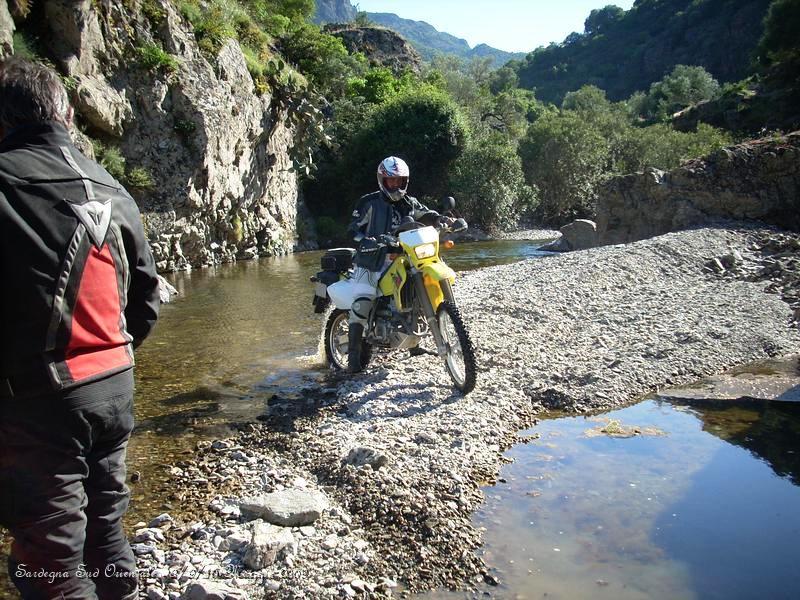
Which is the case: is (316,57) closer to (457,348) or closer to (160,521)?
(457,348)

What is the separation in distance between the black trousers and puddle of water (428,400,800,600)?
1.72 m

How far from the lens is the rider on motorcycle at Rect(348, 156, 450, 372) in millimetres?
6492

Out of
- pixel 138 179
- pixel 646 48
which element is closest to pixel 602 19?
pixel 646 48

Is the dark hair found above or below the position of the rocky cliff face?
below

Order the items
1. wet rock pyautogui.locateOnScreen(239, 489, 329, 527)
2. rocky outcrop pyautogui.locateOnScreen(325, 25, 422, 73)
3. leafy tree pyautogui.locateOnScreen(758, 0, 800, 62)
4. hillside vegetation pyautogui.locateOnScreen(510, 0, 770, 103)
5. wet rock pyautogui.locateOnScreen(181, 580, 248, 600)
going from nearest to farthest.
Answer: wet rock pyautogui.locateOnScreen(181, 580, 248, 600) < wet rock pyautogui.locateOnScreen(239, 489, 329, 527) < leafy tree pyautogui.locateOnScreen(758, 0, 800, 62) < rocky outcrop pyautogui.locateOnScreen(325, 25, 422, 73) < hillside vegetation pyautogui.locateOnScreen(510, 0, 770, 103)

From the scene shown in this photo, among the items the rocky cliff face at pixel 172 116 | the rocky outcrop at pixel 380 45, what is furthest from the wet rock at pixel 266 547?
the rocky outcrop at pixel 380 45

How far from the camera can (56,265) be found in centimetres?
210

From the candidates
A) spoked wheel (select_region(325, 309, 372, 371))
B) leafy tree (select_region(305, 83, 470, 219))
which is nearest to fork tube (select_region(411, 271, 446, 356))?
spoked wheel (select_region(325, 309, 372, 371))

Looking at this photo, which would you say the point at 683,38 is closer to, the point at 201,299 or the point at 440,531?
the point at 201,299

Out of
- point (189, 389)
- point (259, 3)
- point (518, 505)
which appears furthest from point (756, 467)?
point (259, 3)

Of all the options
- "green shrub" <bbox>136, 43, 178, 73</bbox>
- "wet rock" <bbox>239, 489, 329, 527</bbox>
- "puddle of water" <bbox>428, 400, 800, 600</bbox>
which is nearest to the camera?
"puddle of water" <bbox>428, 400, 800, 600</bbox>

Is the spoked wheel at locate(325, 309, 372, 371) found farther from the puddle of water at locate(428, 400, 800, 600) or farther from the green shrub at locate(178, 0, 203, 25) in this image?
the green shrub at locate(178, 0, 203, 25)

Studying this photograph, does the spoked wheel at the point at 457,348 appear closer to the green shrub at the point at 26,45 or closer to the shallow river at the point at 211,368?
the shallow river at the point at 211,368

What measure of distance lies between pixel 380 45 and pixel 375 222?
5780cm
